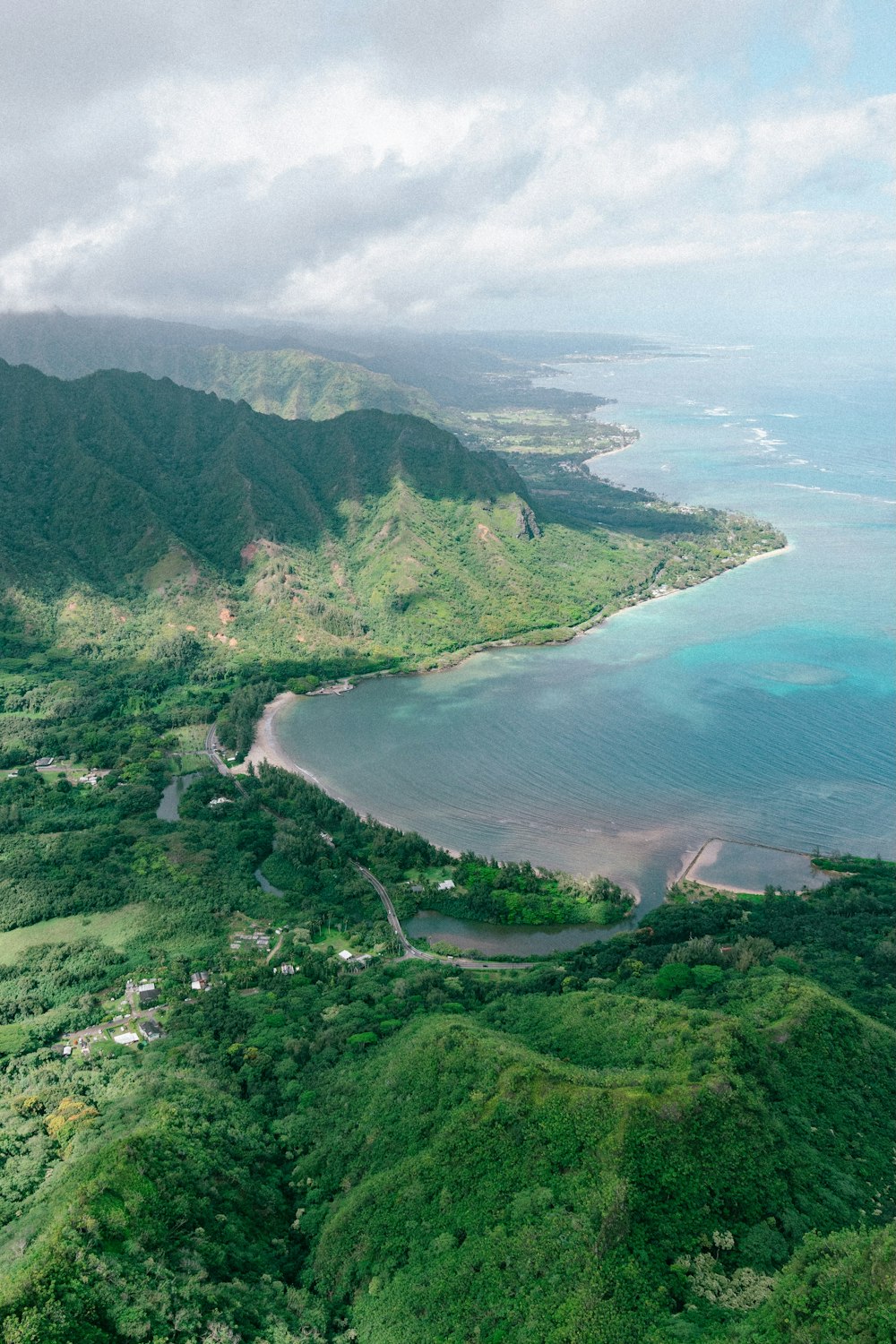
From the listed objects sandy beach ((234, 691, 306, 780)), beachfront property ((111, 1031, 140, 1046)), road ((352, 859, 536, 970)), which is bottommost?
beachfront property ((111, 1031, 140, 1046))

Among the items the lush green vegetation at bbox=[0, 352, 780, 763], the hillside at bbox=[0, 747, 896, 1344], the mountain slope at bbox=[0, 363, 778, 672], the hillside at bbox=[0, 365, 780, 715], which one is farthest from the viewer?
the mountain slope at bbox=[0, 363, 778, 672]

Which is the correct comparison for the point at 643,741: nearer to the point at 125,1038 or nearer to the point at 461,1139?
the point at 125,1038

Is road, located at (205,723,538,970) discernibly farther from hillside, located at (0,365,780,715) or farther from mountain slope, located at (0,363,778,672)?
mountain slope, located at (0,363,778,672)

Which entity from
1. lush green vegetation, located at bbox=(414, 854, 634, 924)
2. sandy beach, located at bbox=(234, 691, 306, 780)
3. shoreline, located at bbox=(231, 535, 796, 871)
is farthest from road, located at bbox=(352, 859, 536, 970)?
sandy beach, located at bbox=(234, 691, 306, 780)

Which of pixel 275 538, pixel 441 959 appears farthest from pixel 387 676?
pixel 441 959

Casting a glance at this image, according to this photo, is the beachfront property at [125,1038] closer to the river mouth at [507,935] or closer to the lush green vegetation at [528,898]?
the river mouth at [507,935]

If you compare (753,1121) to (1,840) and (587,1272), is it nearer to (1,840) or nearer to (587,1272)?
(587,1272)
